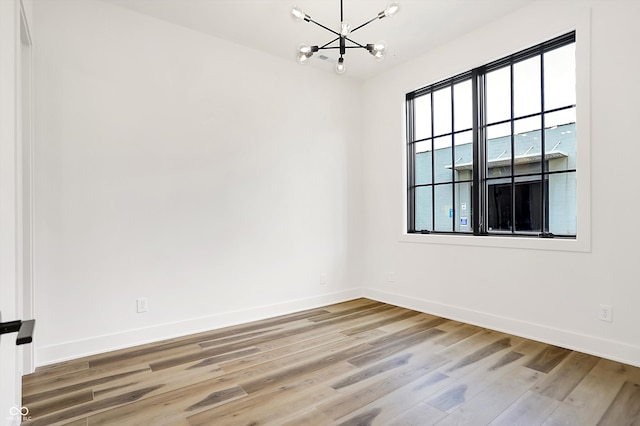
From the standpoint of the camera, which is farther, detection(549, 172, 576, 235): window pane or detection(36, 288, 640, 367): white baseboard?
detection(549, 172, 576, 235): window pane

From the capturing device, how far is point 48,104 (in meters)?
2.67

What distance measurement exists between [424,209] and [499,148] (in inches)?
42.5

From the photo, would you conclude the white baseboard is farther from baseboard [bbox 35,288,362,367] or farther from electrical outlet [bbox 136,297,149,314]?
electrical outlet [bbox 136,297,149,314]

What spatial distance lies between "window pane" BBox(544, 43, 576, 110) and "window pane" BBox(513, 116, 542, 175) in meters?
0.19

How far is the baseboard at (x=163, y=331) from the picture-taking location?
8.79ft

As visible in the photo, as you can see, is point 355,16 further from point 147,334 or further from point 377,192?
point 147,334

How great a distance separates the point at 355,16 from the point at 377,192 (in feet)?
6.96

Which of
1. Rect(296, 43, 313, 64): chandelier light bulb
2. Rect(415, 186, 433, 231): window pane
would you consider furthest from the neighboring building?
Rect(296, 43, 313, 64): chandelier light bulb

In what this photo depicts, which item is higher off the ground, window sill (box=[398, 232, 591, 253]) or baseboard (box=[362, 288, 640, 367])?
window sill (box=[398, 232, 591, 253])

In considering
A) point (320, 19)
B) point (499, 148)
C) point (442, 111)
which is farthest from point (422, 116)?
point (320, 19)

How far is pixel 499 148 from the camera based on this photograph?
3.40 m

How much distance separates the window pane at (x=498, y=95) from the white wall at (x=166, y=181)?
1.89 meters

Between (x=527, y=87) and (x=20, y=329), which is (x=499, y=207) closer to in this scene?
(x=527, y=87)

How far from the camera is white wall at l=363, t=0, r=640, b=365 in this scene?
252 centimetres
